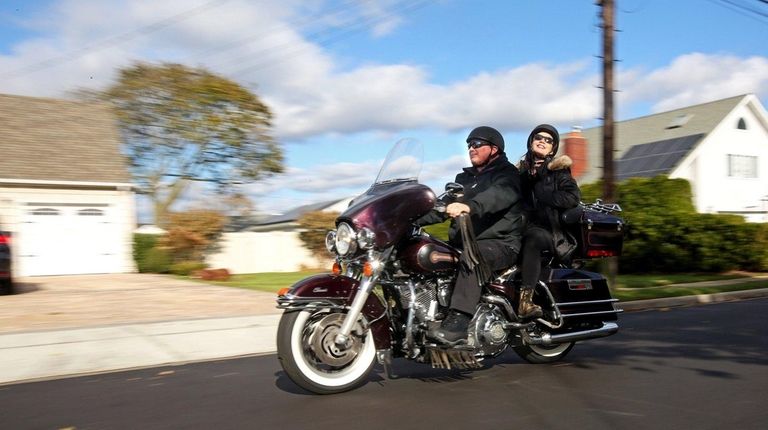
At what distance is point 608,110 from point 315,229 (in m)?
13.2

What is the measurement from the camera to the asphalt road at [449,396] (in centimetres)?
460

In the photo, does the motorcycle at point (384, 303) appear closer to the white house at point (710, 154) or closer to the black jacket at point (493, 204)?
the black jacket at point (493, 204)

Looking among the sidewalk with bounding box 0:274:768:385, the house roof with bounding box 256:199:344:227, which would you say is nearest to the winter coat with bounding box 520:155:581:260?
the sidewalk with bounding box 0:274:768:385

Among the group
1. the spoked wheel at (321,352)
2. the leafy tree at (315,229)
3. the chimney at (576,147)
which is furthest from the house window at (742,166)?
the spoked wheel at (321,352)

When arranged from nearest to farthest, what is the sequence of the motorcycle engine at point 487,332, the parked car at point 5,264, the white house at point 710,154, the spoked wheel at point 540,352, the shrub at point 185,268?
the motorcycle engine at point 487,332 → the spoked wheel at point 540,352 → the parked car at point 5,264 → the shrub at point 185,268 → the white house at point 710,154

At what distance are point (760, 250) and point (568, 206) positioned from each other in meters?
13.0

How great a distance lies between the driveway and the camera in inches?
408

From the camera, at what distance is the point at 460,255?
5418mm

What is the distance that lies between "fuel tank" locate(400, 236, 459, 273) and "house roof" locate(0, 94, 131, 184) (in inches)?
695

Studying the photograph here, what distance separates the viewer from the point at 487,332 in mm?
5469

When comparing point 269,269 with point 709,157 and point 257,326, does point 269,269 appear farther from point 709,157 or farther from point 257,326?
point 709,157

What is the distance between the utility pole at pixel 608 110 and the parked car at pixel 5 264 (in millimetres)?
10754

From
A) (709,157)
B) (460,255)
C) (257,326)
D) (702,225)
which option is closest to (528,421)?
(460,255)

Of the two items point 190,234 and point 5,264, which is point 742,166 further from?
point 5,264
